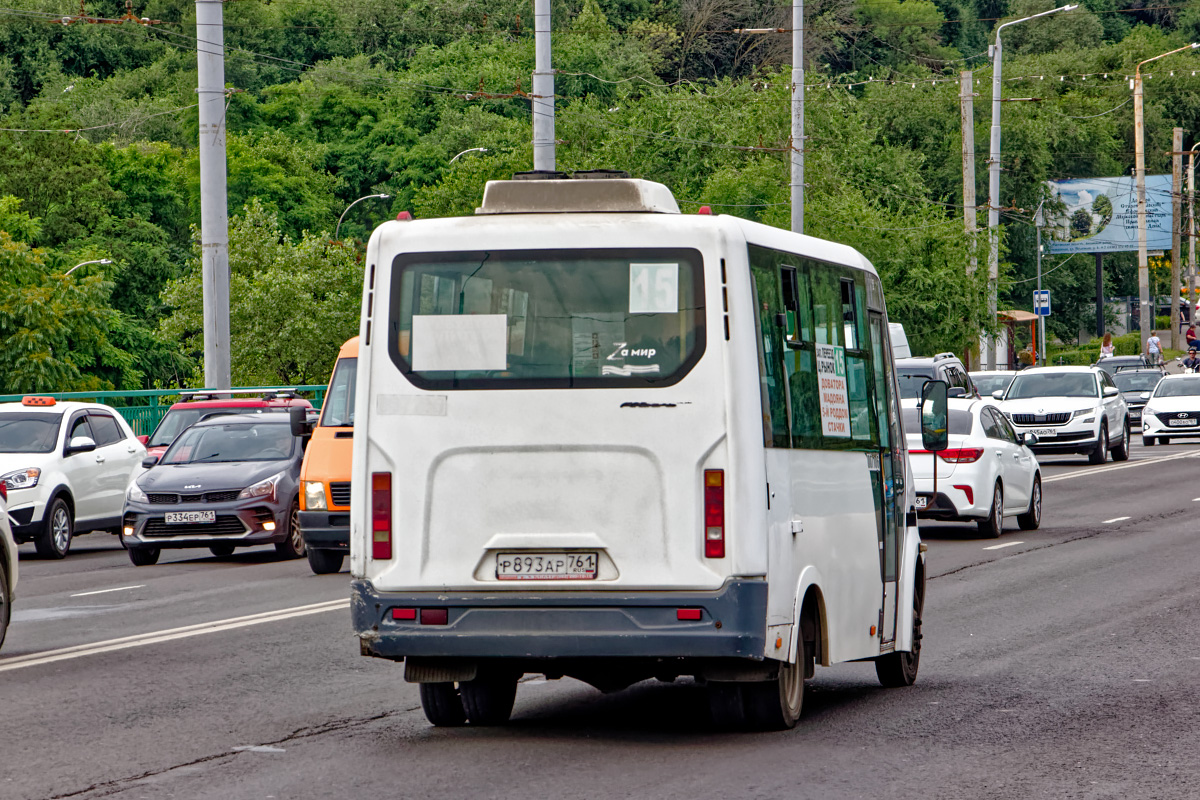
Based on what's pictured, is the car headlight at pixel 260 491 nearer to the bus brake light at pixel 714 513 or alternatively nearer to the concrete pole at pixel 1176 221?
the bus brake light at pixel 714 513

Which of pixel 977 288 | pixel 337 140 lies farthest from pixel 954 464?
pixel 337 140

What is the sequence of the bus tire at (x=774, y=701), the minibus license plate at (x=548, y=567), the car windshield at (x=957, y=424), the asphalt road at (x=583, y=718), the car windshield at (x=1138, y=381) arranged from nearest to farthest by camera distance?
the asphalt road at (x=583, y=718) → the minibus license plate at (x=548, y=567) → the bus tire at (x=774, y=701) → the car windshield at (x=957, y=424) → the car windshield at (x=1138, y=381)

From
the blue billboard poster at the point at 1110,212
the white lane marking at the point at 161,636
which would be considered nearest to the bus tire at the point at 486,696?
the white lane marking at the point at 161,636

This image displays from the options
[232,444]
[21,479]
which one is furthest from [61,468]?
[232,444]

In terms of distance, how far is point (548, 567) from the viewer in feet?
26.9

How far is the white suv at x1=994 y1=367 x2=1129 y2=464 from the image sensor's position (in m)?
36.0

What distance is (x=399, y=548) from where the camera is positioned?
327 inches

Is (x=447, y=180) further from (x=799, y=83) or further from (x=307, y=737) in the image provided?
(x=307, y=737)

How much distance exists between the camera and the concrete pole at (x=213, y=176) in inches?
1088

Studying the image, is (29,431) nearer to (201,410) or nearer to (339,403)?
(201,410)

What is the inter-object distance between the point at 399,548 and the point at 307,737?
1.14 metres

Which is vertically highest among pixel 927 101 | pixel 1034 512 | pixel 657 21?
pixel 657 21

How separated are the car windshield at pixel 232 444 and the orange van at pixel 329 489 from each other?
211 cm

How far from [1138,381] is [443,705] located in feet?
155
